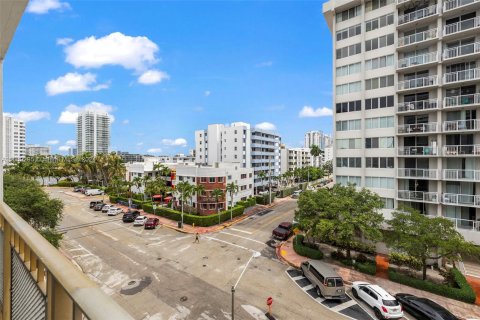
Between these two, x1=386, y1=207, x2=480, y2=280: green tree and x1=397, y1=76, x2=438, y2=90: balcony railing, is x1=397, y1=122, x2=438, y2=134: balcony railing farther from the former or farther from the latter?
x1=386, y1=207, x2=480, y2=280: green tree

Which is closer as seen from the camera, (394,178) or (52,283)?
(52,283)

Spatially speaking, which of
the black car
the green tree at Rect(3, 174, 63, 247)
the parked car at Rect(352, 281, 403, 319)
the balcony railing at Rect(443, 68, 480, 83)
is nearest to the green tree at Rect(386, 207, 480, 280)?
the black car

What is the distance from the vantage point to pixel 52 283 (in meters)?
1.74

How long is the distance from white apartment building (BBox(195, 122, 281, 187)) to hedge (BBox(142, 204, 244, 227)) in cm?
2776

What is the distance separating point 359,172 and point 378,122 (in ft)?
20.3

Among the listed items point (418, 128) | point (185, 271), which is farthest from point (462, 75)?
point (185, 271)

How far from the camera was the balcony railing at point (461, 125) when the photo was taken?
24.7 meters

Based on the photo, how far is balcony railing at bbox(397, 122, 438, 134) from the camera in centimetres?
2687

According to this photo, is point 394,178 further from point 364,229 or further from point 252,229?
point 252,229

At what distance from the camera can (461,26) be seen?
84.5 feet

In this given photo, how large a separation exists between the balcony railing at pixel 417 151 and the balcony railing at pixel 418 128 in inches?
71.1

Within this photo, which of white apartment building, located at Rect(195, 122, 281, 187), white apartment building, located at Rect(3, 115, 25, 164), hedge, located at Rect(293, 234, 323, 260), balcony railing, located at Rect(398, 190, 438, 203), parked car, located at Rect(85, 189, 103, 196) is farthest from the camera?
white apartment building, located at Rect(3, 115, 25, 164)

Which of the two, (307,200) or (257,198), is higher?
(307,200)

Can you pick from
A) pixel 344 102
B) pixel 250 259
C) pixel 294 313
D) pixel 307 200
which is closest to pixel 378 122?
pixel 344 102
